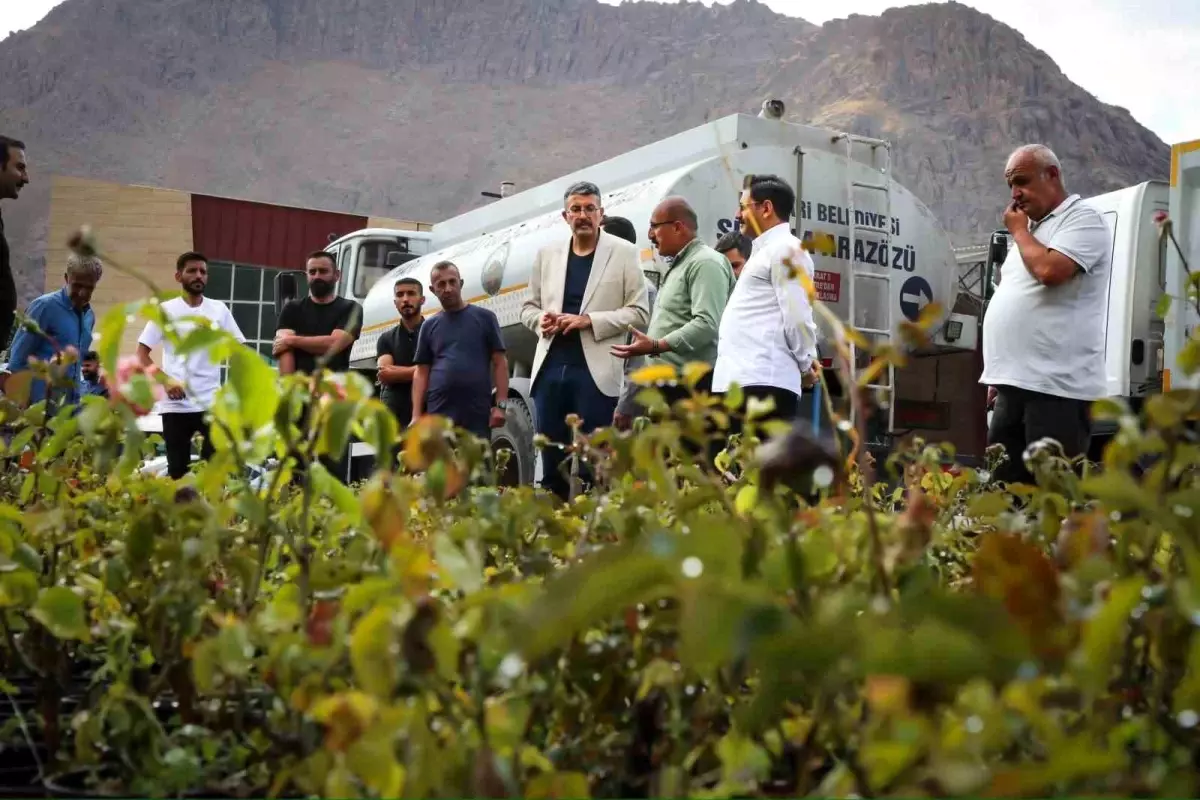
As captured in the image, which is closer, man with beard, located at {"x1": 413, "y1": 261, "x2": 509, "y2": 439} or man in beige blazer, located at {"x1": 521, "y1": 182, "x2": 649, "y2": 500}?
man in beige blazer, located at {"x1": 521, "y1": 182, "x2": 649, "y2": 500}

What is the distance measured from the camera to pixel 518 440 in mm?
10094

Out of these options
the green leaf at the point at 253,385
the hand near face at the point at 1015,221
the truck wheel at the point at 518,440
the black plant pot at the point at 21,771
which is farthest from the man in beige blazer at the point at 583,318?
the green leaf at the point at 253,385

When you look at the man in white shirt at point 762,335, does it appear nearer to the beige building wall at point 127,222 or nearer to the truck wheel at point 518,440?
the truck wheel at point 518,440

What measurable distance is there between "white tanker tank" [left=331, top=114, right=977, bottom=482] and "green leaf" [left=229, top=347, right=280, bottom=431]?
8002 millimetres

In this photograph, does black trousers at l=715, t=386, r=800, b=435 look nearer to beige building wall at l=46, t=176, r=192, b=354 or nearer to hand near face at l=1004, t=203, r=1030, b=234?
hand near face at l=1004, t=203, r=1030, b=234

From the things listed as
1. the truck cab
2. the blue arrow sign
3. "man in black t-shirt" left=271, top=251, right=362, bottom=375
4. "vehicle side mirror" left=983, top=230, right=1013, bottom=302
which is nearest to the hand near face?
"man in black t-shirt" left=271, top=251, right=362, bottom=375

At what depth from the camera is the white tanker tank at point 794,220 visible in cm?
988

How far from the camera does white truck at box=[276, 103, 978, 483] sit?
9891 millimetres

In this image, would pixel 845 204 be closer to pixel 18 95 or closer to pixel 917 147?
pixel 917 147

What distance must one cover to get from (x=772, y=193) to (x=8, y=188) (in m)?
3.22

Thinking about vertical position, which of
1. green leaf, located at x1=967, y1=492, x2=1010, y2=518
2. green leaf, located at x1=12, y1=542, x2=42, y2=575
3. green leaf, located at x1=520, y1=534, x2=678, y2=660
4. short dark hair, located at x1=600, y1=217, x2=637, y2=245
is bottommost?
green leaf, located at x1=12, y1=542, x2=42, y2=575

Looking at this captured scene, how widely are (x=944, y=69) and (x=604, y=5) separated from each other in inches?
1959

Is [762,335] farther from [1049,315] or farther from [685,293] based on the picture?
[1049,315]

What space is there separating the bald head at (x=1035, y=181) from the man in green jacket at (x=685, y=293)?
1.52m
